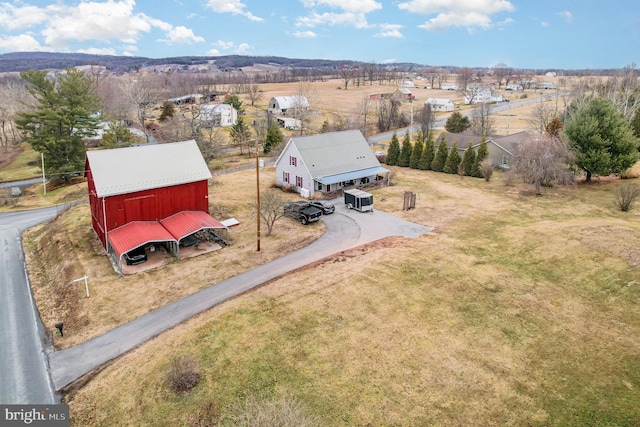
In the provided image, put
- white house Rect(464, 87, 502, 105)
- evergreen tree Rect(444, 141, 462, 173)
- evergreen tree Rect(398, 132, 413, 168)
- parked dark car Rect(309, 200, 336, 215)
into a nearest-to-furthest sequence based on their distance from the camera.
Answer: parked dark car Rect(309, 200, 336, 215) → evergreen tree Rect(444, 141, 462, 173) → evergreen tree Rect(398, 132, 413, 168) → white house Rect(464, 87, 502, 105)

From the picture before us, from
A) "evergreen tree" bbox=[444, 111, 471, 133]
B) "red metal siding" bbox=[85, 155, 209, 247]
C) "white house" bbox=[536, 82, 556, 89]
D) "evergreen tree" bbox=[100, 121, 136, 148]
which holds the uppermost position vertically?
"white house" bbox=[536, 82, 556, 89]

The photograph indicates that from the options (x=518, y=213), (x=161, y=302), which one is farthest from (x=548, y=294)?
(x=161, y=302)

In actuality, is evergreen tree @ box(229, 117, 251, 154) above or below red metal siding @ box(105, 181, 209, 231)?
above

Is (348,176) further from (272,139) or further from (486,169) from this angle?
Result: (272,139)

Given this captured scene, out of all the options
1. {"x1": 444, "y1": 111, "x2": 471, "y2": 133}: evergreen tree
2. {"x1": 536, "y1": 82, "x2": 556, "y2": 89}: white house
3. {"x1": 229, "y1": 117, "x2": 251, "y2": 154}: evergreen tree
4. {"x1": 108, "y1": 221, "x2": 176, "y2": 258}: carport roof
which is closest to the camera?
{"x1": 108, "y1": 221, "x2": 176, "y2": 258}: carport roof

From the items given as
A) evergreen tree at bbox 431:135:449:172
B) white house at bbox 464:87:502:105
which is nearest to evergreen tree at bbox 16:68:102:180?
evergreen tree at bbox 431:135:449:172

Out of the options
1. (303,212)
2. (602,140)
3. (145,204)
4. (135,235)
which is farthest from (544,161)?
(135,235)

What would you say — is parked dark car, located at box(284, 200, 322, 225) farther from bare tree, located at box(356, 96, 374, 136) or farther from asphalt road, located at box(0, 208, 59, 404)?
bare tree, located at box(356, 96, 374, 136)
